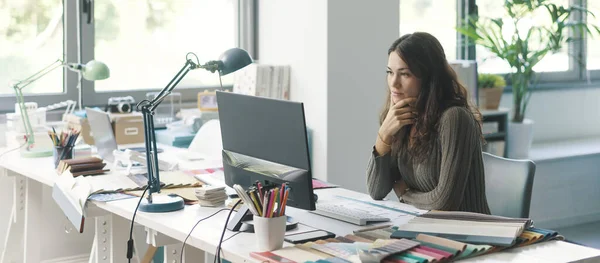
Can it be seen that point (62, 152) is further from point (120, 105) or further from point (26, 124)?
point (120, 105)

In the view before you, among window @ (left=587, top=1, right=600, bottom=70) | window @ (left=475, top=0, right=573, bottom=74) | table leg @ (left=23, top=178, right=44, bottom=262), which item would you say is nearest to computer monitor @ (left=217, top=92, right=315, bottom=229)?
table leg @ (left=23, top=178, right=44, bottom=262)

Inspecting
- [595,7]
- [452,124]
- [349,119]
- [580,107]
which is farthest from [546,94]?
[452,124]

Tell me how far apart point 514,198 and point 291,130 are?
94 cm

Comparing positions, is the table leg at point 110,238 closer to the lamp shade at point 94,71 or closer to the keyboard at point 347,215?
the keyboard at point 347,215

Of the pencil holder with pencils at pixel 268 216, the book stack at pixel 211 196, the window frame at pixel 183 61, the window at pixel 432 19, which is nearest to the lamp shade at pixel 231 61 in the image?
the book stack at pixel 211 196

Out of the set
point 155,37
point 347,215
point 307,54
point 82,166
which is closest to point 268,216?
point 347,215

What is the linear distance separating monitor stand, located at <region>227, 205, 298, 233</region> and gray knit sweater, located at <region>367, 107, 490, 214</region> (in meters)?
0.52

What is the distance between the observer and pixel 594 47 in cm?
608

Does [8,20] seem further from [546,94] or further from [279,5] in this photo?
[546,94]

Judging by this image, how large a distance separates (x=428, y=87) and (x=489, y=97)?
8.99ft

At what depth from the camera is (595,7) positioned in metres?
5.99

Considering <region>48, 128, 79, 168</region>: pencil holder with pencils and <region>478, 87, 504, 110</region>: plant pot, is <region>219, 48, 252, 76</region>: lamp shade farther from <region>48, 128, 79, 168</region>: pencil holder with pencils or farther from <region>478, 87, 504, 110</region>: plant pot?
<region>478, 87, 504, 110</region>: plant pot

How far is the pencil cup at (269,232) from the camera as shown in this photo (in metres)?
1.94

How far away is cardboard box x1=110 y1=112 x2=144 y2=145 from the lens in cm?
404
